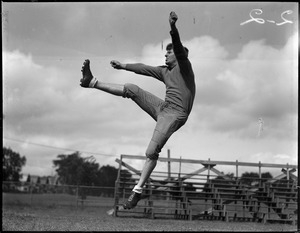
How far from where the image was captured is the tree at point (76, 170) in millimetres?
21598

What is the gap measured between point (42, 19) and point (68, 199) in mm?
14402

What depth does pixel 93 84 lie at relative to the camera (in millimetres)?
3678

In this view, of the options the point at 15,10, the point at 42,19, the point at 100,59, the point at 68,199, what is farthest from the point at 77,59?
the point at 68,199

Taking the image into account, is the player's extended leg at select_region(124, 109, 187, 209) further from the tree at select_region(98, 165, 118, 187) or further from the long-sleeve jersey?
the tree at select_region(98, 165, 118, 187)

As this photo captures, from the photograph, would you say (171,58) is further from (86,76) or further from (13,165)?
(13,165)

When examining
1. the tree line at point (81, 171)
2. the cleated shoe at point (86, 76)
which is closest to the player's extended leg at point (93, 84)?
the cleated shoe at point (86, 76)

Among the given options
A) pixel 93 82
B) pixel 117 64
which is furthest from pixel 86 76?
pixel 117 64

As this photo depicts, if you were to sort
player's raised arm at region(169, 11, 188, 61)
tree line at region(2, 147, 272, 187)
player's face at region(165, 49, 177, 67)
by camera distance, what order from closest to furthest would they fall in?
player's raised arm at region(169, 11, 188, 61) → player's face at region(165, 49, 177, 67) → tree line at region(2, 147, 272, 187)

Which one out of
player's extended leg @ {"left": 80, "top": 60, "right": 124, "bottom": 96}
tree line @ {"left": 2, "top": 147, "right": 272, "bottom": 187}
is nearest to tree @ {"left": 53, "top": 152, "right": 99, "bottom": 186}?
tree line @ {"left": 2, "top": 147, "right": 272, "bottom": 187}

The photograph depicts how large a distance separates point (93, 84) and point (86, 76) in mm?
89

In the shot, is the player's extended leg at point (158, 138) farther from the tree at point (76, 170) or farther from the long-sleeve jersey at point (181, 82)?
the tree at point (76, 170)

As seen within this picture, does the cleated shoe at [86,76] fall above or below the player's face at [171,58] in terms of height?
below

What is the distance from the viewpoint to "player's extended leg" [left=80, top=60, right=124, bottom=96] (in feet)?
12.0

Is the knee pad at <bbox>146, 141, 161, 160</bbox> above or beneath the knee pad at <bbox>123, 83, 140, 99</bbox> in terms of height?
beneath
